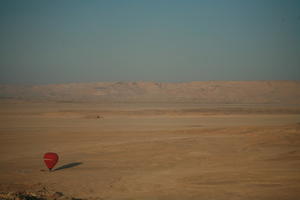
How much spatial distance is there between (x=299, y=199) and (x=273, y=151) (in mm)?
Result: 8378

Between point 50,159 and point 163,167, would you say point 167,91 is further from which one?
point 50,159

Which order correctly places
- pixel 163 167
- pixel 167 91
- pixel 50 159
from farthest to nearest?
pixel 167 91 < pixel 163 167 < pixel 50 159

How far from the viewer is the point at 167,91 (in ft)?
516

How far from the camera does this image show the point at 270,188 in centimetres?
1167

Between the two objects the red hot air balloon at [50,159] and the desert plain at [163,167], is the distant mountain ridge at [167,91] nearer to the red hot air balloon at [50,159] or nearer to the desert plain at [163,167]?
the desert plain at [163,167]

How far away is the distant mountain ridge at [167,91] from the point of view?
127 metres

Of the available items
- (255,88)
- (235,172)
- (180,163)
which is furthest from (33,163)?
(255,88)

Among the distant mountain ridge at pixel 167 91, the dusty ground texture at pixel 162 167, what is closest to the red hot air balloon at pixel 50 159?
the dusty ground texture at pixel 162 167

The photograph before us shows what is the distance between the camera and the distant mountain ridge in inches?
4985

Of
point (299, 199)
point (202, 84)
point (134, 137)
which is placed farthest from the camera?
point (202, 84)

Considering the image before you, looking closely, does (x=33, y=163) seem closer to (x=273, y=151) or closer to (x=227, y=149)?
(x=227, y=149)

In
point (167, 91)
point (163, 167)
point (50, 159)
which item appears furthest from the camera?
point (167, 91)

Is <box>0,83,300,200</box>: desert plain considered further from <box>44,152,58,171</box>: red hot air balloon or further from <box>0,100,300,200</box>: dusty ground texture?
<box>44,152,58,171</box>: red hot air balloon

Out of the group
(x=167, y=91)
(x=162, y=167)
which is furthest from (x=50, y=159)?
(x=167, y=91)
